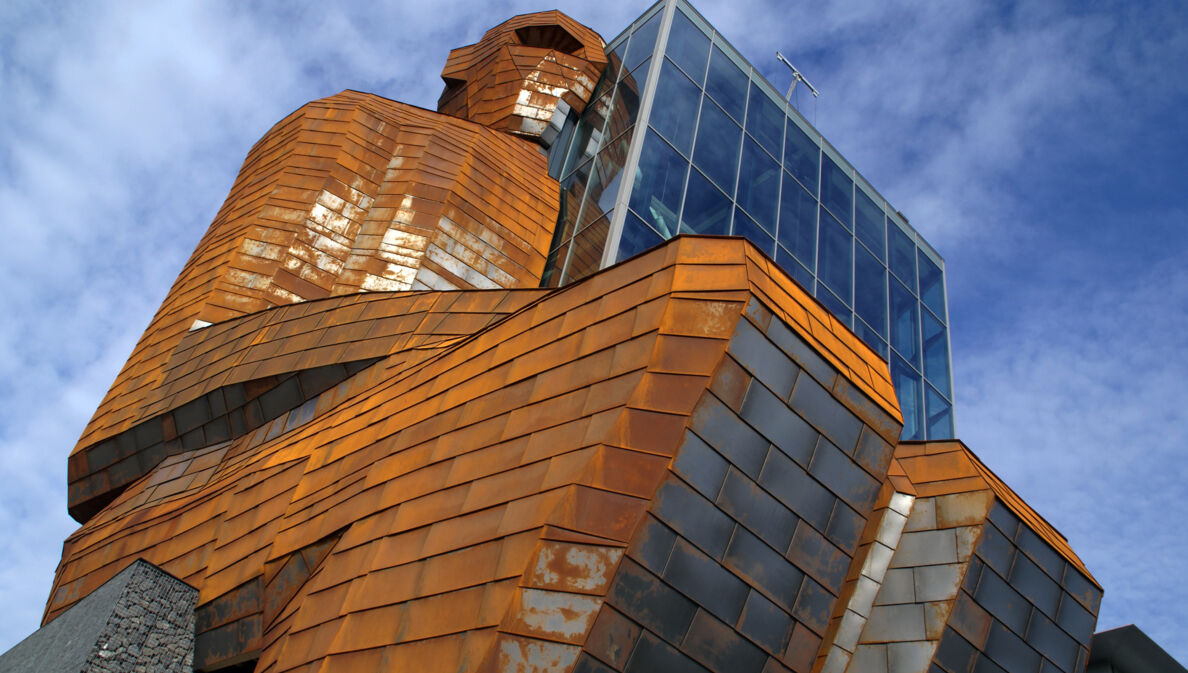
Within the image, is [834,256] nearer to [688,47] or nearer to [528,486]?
[688,47]

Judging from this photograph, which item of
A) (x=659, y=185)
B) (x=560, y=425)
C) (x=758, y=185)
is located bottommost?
(x=560, y=425)

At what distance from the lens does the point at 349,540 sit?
50.0 feet

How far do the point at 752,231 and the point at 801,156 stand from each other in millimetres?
5572

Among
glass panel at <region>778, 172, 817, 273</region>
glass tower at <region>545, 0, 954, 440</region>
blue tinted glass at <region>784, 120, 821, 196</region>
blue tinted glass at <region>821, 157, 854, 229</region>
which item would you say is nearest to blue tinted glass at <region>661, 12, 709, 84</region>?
glass tower at <region>545, 0, 954, 440</region>

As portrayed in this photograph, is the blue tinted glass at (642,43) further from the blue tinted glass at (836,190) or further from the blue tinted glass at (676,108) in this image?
the blue tinted glass at (836,190)

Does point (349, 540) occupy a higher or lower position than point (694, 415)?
lower

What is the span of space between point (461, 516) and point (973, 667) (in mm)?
8854

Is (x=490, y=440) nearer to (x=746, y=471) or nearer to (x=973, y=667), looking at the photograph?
(x=746, y=471)

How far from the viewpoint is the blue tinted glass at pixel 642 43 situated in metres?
28.8

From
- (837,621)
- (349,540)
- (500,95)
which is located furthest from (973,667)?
(500,95)

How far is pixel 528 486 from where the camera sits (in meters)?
12.9

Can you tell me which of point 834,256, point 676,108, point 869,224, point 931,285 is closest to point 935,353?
point 931,285

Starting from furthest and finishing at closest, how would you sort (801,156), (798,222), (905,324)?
(905,324)
(801,156)
(798,222)

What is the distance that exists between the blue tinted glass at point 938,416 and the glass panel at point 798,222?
611 cm
